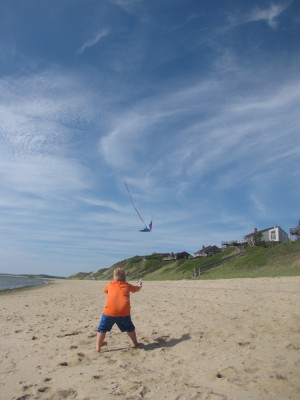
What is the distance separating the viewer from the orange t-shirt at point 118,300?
7914mm

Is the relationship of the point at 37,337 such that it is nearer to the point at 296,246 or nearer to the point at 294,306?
the point at 294,306

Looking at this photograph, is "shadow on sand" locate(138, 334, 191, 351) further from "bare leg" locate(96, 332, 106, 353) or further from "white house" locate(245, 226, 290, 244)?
"white house" locate(245, 226, 290, 244)

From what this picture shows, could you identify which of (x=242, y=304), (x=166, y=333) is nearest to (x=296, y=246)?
(x=242, y=304)

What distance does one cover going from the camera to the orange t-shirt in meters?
7.91

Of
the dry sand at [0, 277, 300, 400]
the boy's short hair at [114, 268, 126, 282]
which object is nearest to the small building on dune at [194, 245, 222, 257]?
the dry sand at [0, 277, 300, 400]

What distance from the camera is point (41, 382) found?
584 centimetres

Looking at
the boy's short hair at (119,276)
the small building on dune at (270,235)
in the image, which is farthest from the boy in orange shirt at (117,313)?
the small building on dune at (270,235)

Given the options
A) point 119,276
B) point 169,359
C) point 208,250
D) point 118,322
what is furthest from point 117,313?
point 208,250

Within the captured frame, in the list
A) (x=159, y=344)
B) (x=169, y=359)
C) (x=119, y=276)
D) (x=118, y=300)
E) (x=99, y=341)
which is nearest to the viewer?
(x=169, y=359)

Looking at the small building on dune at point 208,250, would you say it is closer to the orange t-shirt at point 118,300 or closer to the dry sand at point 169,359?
the dry sand at point 169,359

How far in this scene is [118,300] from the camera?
8.02 m

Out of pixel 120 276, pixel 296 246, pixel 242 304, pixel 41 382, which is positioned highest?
pixel 296 246

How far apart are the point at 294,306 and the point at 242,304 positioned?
1.73 m

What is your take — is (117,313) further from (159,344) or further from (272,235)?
(272,235)
